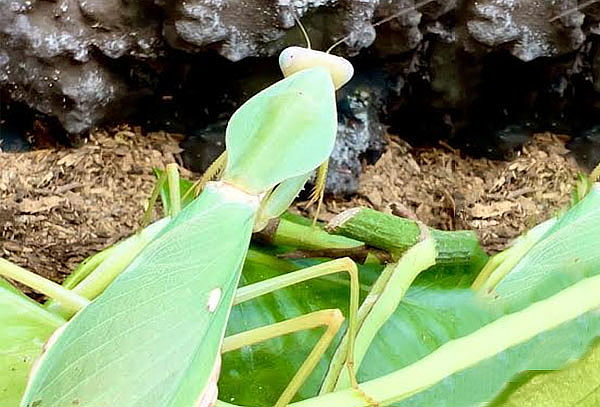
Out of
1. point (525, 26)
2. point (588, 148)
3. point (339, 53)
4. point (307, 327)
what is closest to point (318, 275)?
point (307, 327)

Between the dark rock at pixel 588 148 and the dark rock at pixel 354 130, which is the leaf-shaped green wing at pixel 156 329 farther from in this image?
the dark rock at pixel 588 148

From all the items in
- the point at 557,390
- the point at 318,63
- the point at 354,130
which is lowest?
the point at 354,130

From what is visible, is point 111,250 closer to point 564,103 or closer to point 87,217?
point 87,217

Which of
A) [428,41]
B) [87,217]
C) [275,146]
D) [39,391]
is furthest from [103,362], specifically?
[428,41]

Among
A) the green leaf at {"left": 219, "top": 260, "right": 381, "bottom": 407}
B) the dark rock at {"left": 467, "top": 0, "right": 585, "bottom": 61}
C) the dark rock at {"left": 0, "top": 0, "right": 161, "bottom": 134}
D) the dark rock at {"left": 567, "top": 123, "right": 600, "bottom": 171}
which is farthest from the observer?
the dark rock at {"left": 567, "top": 123, "right": 600, "bottom": 171}

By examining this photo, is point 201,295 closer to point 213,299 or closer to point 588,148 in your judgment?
point 213,299

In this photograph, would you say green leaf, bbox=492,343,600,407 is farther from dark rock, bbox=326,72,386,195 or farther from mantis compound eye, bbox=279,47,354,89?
dark rock, bbox=326,72,386,195

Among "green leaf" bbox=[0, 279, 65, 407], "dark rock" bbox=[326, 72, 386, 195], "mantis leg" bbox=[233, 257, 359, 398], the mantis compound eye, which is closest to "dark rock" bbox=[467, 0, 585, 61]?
"dark rock" bbox=[326, 72, 386, 195]
